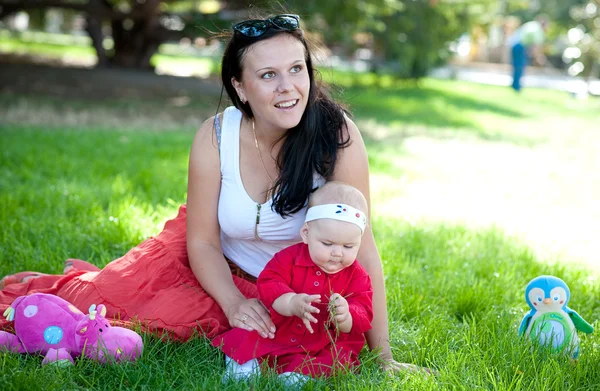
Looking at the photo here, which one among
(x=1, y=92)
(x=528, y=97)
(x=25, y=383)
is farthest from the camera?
(x=528, y=97)

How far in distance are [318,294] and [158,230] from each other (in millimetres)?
1891

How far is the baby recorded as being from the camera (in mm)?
2268

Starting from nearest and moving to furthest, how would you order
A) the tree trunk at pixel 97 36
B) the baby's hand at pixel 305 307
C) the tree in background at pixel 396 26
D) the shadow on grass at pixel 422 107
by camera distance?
the baby's hand at pixel 305 307
the tree in background at pixel 396 26
the shadow on grass at pixel 422 107
the tree trunk at pixel 97 36

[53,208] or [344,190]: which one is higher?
[344,190]

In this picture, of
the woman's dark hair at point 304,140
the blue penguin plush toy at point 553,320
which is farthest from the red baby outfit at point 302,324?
the blue penguin plush toy at point 553,320

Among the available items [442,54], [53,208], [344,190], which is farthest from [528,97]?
[344,190]

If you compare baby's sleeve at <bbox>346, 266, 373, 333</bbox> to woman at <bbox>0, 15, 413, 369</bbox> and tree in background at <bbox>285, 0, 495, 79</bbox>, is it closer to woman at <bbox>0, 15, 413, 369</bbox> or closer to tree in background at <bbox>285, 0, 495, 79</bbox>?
woman at <bbox>0, 15, 413, 369</bbox>

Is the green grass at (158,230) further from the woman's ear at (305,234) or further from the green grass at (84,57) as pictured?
the green grass at (84,57)

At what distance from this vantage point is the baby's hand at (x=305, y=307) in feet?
7.04

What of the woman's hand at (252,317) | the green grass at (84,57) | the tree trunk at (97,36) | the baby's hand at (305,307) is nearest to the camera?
the baby's hand at (305,307)

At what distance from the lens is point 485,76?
21.8 metres

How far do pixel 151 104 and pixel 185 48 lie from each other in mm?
15391

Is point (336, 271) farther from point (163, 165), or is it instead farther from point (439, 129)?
point (439, 129)

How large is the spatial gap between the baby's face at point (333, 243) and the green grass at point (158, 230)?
15.3 inches
